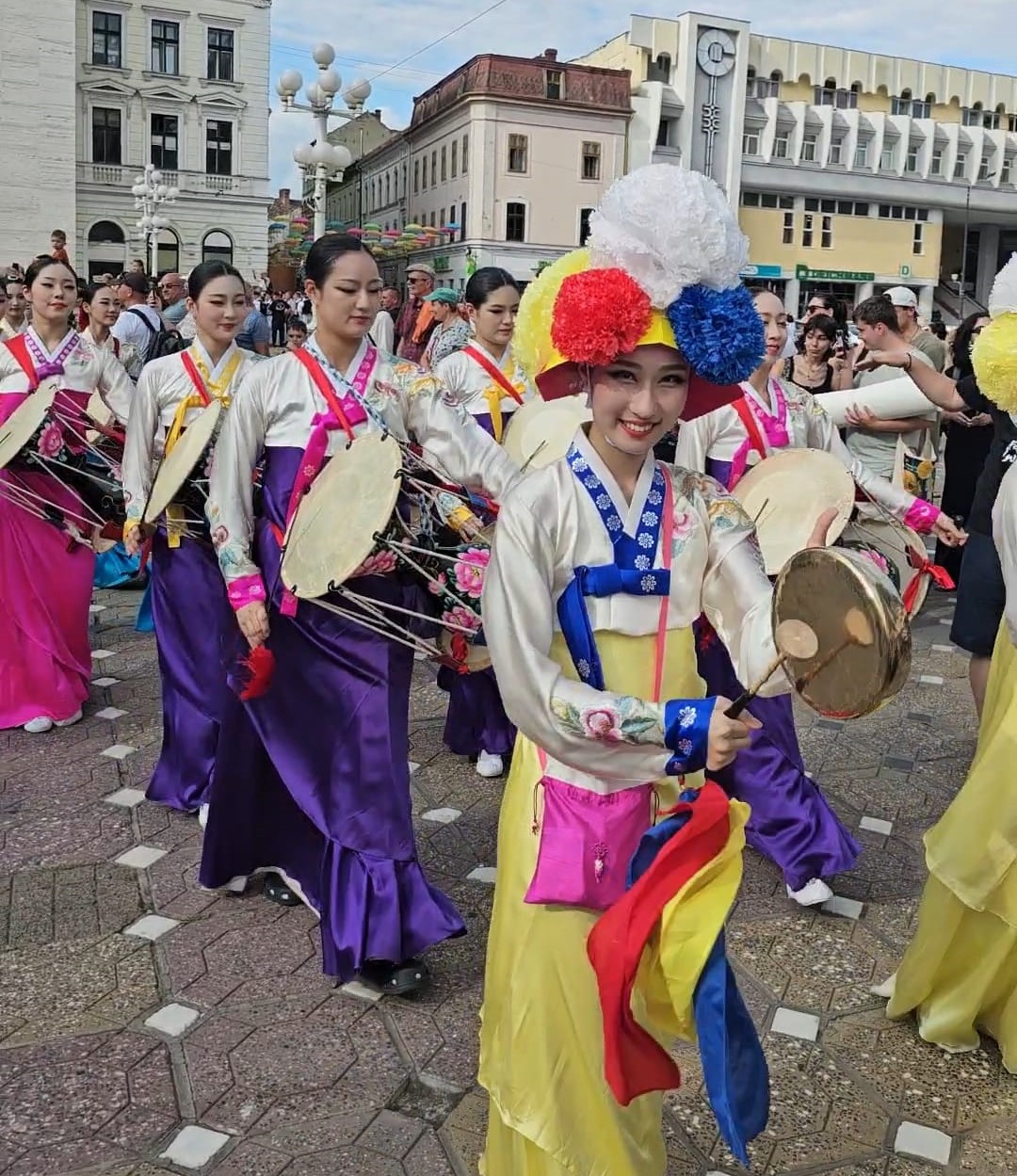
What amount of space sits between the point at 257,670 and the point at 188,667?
1.41 meters

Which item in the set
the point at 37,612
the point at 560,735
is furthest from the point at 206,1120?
the point at 37,612

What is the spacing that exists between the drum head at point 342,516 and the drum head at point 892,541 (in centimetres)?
161

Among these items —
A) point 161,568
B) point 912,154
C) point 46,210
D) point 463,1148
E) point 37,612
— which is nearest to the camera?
point 463,1148

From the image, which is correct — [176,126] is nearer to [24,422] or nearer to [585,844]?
[24,422]

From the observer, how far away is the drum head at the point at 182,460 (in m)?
4.05

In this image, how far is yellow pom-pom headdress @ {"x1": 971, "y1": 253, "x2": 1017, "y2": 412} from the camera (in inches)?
114

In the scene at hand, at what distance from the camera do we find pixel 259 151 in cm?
4453

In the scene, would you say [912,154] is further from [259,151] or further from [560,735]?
[560,735]

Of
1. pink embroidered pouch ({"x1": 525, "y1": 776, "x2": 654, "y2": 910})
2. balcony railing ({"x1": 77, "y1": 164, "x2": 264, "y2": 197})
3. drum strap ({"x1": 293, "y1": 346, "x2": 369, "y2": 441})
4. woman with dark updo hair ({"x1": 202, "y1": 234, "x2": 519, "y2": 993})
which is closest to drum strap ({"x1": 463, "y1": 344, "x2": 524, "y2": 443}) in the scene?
woman with dark updo hair ({"x1": 202, "y1": 234, "x2": 519, "y2": 993})

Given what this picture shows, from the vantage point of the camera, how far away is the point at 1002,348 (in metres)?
2.91

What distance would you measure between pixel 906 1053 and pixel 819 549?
1.87m

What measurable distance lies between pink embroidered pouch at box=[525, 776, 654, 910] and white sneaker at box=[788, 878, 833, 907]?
5.95 ft

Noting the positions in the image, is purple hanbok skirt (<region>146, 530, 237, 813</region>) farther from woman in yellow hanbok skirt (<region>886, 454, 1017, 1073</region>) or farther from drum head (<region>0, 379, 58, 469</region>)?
woman in yellow hanbok skirt (<region>886, 454, 1017, 1073</region>)

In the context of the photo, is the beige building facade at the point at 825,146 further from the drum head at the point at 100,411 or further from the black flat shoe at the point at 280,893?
the black flat shoe at the point at 280,893
